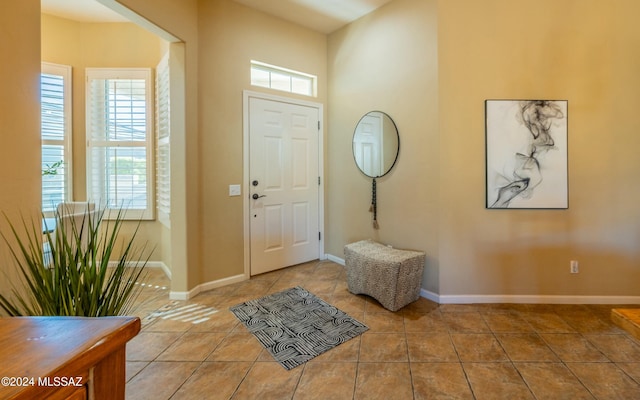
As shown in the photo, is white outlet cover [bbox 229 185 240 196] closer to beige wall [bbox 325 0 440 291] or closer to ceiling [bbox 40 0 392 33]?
beige wall [bbox 325 0 440 291]

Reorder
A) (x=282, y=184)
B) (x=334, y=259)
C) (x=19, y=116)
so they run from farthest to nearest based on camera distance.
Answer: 1. (x=334, y=259)
2. (x=282, y=184)
3. (x=19, y=116)

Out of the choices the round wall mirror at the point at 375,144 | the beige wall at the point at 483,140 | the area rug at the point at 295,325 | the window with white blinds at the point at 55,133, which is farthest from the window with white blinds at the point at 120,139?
the beige wall at the point at 483,140

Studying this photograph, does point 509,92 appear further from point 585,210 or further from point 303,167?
point 303,167

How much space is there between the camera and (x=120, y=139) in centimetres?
377

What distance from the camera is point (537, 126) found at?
8.83ft

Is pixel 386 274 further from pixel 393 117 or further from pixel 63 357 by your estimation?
pixel 63 357

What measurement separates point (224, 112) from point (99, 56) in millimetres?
2077

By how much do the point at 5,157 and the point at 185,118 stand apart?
156 cm

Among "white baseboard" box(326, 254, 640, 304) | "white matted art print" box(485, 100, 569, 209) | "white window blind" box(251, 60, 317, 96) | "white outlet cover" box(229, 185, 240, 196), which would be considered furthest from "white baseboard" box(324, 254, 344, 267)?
"white window blind" box(251, 60, 317, 96)

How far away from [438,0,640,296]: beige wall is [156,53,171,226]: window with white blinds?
9.50 ft

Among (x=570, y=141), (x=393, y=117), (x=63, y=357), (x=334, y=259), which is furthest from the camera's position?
(x=334, y=259)

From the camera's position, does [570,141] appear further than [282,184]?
No

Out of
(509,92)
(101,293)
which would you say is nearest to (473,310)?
(509,92)

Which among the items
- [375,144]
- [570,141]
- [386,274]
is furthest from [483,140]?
[386,274]
